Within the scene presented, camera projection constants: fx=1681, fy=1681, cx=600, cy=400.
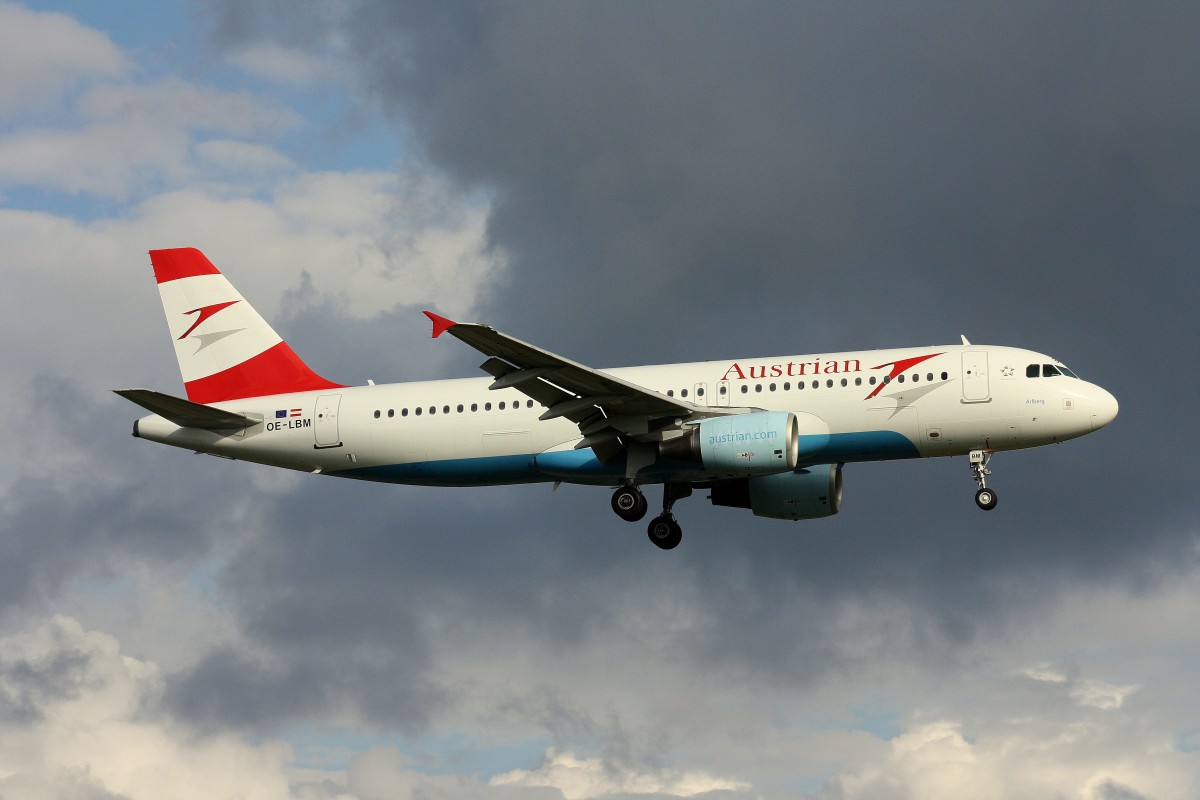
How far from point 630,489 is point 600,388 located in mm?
4861

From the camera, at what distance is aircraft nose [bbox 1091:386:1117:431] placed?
48.1m

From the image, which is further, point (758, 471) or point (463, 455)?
point (463, 455)

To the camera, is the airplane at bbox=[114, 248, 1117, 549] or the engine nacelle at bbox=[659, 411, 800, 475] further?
the airplane at bbox=[114, 248, 1117, 549]

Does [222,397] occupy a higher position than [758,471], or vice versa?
[222,397]

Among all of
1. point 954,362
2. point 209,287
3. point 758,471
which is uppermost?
point 209,287

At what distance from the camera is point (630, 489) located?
50906mm

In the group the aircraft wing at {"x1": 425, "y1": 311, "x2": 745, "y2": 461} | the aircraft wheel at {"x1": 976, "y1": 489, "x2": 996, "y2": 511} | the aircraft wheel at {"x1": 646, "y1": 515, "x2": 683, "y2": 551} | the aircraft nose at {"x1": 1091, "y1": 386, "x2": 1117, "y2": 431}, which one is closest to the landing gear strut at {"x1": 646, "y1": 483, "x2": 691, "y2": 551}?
the aircraft wheel at {"x1": 646, "y1": 515, "x2": 683, "y2": 551}

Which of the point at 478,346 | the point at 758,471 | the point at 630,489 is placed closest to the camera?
the point at 478,346

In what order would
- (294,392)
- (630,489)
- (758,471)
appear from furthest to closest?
1. (294,392)
2. (630,489)
3. (758,471)

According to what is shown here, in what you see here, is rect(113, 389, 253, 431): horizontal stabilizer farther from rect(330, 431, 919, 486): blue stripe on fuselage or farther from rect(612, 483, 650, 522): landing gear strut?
rect(612, 483, 650, 522): landing gear strut

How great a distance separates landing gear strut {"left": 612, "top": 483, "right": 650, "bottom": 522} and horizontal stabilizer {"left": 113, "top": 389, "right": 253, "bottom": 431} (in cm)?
1200

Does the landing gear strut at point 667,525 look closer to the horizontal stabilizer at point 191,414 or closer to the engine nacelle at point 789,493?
the engine nacelle at point 789,493

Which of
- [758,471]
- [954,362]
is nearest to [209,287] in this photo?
[758,471]

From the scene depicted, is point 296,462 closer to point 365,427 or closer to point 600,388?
point 365,427
